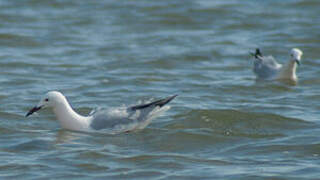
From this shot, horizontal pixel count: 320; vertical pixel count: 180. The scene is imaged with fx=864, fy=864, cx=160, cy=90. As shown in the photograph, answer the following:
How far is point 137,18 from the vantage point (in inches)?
736

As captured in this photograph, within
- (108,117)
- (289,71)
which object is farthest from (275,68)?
(108,117)

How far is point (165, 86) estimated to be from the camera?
43.0 ft

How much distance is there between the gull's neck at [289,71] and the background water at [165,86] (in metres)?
0.18

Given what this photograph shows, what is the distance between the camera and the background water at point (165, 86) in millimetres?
A: 8875

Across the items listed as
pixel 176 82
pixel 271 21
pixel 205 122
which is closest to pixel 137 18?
pixel 271 21

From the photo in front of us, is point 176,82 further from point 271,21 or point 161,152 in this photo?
point 271,21

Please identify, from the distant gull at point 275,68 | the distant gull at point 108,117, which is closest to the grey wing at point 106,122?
the distant gull at point 108,117

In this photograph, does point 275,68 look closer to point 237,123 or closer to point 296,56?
point 296,56

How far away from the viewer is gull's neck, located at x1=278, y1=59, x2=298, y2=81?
45.3 ft

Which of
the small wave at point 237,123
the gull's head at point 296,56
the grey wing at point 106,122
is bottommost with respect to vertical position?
the small wave at point 237,123

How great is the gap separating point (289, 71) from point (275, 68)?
17.0 inches

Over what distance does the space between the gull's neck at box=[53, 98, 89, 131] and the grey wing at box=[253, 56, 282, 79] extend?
4.75 metres

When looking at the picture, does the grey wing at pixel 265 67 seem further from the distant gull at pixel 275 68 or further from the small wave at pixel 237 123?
the small wave at pixel 237 123

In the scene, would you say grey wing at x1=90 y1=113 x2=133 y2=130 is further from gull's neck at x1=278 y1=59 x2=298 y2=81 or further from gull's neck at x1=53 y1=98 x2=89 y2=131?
gull's neck at x1=278 y1=59 x2=298 y2=81
